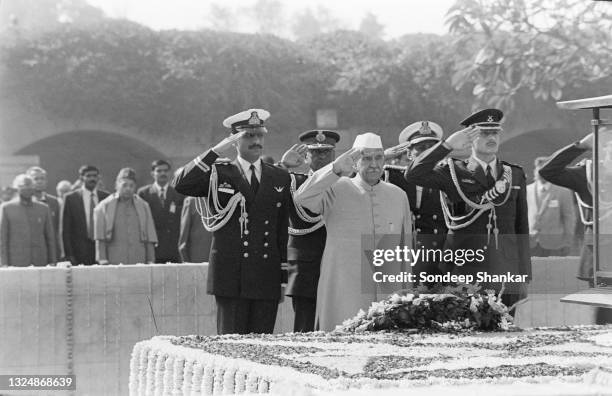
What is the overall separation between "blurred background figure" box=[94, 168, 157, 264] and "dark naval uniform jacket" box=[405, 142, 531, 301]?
5.00 metres

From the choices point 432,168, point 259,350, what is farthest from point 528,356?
point 432,168

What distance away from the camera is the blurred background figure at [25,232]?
14.4 meters

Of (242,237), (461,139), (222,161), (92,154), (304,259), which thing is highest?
(92,154)

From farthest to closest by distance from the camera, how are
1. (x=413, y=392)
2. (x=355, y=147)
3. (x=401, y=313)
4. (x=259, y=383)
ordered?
(x=355, y=147) < (x=401, y=313) < (x=259, y=383) < (x=413, y=392)

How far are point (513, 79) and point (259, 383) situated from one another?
11.9 meters

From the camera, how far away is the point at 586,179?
1004 centimetres

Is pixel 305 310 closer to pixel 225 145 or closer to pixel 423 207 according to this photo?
pixel 423 207

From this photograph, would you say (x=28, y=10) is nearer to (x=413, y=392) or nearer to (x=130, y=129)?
(x=130, y=129)

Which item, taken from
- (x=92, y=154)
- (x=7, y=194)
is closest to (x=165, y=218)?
(x=7, y=194)

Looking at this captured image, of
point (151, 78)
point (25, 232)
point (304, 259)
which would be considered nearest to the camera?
point (304, 259)

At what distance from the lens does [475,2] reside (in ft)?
49.2

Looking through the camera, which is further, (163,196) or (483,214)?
(163,196)

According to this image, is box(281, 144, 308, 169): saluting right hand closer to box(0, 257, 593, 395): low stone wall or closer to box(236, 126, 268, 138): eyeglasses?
box(236, 126, 268, 138): eyeglasses

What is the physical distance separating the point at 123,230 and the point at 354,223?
5205mm
